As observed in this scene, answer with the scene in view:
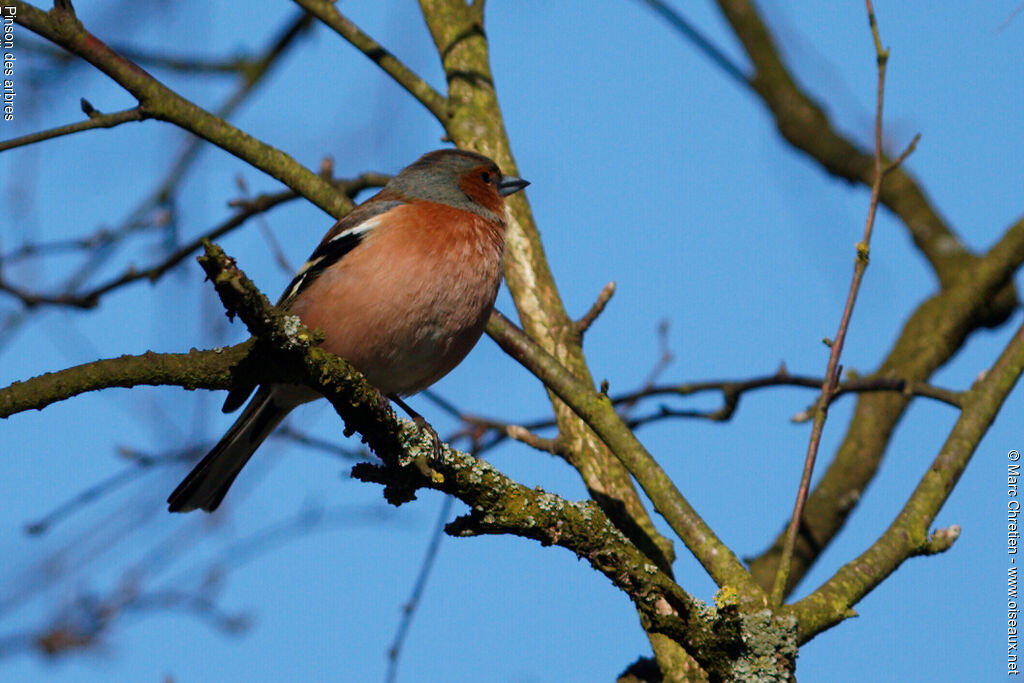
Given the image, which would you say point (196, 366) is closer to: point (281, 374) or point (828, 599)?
point (281, 374)

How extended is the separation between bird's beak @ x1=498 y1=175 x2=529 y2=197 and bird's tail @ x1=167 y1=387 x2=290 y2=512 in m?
1.66

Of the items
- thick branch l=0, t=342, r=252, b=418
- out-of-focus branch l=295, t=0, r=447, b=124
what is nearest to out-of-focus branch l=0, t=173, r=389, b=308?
out-of-focus branch l=295, t=0, r=447, b=124

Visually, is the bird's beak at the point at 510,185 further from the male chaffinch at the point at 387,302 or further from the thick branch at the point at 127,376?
the thick branch at the point at 127,376

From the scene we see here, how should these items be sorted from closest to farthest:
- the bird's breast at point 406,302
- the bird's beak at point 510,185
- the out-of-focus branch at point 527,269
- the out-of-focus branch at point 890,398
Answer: the bird's breast at point 406,302, the out-of-focus branch at point 527,269, the bird's beak at point 510,185, the out-of-focus branch at point 890,398

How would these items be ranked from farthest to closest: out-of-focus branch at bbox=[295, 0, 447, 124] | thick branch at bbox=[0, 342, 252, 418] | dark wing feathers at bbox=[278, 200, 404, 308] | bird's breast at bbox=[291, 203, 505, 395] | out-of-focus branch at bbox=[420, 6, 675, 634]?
out-of-focus branch at bbox=[295, 0, 447, 124]
dark wing feathers at bbox=[278, 200, 404, 308]
out-of-focus branch at bbox=[420, 6, 675, 634]
bird's breast at bbox=[291, 203, 505, 395]
thick branch at bbox=[0, 342, 252, 418]

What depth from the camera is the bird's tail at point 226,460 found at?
4.96 metres

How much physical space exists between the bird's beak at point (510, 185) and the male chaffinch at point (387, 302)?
33cm

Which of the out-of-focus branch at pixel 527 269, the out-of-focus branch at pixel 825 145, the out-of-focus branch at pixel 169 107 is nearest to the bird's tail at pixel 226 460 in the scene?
the out-of-focus branch at pixel 169 107

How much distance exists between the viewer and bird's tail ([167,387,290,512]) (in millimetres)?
4965

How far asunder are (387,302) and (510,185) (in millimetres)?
1445

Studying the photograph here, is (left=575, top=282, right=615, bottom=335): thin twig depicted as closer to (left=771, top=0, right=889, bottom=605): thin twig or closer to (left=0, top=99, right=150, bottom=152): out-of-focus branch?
(left=771, top=0, right=889, bottom=605): thin twig

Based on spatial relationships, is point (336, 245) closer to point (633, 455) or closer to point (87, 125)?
point (87, 125)

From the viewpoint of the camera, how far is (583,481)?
16.3 ft

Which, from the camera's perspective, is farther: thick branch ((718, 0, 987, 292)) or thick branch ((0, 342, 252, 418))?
thick branch ((718, 0, 987, 292))
